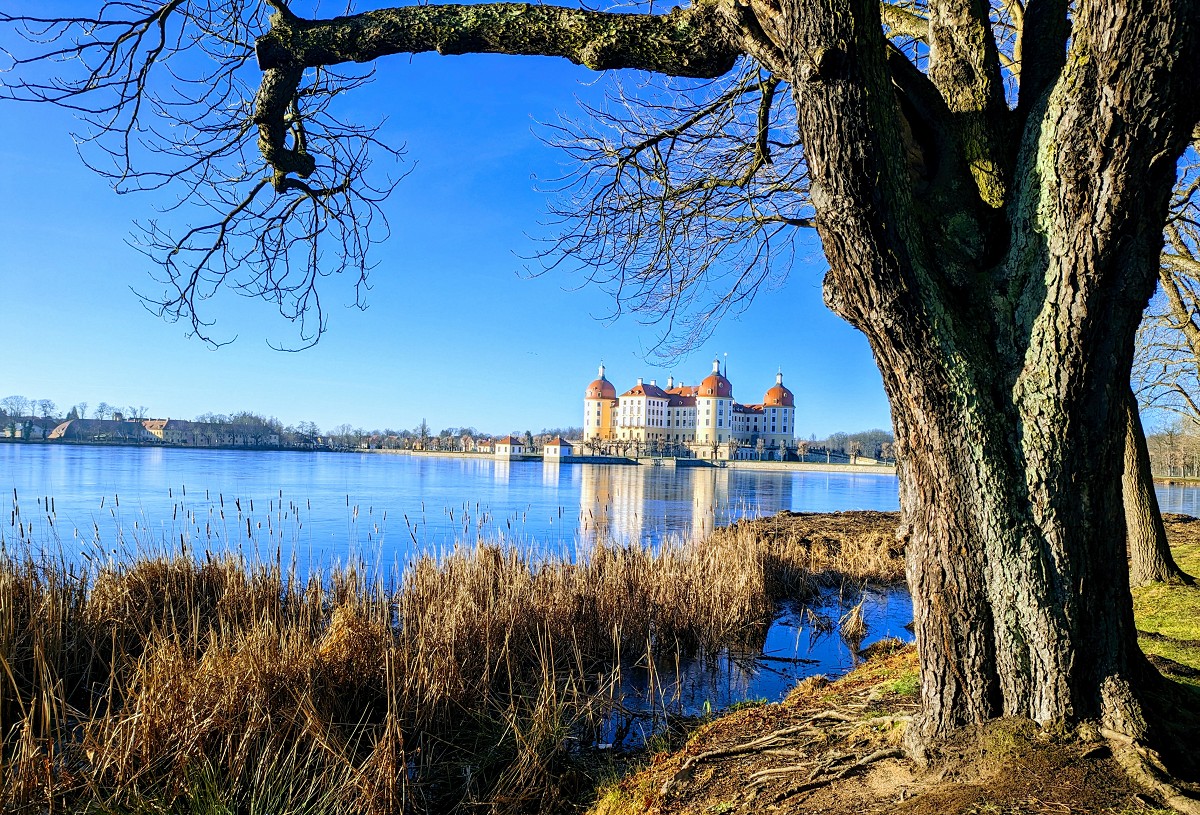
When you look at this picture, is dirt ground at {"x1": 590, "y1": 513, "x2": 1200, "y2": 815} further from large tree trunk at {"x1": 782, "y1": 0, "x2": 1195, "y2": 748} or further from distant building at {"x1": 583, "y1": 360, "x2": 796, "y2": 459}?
distant building at {"x1": 583, "y1": 360, "x2": 796, "y2": 459}

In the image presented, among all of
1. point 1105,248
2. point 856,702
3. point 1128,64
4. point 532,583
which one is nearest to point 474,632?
point 532,583

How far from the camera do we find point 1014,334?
8.96ft

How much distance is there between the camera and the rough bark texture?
2455mm

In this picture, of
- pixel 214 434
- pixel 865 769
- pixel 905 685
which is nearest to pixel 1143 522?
pixel 905 685

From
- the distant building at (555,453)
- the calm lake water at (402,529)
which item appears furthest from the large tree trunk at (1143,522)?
the distant building at (555,453)

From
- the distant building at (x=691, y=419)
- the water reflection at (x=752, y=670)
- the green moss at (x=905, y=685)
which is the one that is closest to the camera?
the green moss at (x=905, y=685)

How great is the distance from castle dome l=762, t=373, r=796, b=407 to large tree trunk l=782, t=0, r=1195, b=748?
393 feet

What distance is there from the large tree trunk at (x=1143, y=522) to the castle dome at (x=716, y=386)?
106221mm

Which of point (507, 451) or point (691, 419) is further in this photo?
point (691, 419)

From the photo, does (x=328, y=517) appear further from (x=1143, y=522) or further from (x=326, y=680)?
(x=1143, y=522)

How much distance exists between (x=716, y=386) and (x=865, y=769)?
Answer: 11081cm

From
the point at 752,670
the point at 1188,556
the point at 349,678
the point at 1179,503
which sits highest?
the point at 1188,556

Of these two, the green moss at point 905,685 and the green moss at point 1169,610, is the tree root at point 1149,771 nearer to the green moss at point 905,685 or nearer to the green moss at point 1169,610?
the green moss at point 905,685

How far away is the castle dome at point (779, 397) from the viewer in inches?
4729
